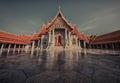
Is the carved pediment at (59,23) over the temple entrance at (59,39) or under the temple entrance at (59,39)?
over

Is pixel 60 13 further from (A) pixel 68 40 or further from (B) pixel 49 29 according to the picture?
(A) pixel 68 40

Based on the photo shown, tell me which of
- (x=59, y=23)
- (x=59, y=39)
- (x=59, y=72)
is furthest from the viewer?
(x=59, y=39)

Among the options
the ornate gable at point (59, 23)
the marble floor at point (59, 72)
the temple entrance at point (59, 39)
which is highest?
the ornate gable at point (59, 23)

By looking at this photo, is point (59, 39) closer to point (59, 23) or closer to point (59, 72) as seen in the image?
point (59, 23)

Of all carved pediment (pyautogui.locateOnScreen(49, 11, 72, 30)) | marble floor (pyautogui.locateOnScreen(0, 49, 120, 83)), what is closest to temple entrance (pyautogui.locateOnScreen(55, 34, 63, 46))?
carved pediment (pyautogui.locateOnScreen(49, 11, 72, 30))

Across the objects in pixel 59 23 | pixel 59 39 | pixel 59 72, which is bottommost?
pixel 59 72

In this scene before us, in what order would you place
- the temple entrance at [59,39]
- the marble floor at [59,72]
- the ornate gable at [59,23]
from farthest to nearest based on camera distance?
the temple entrance at [59,39] < the ornate gable at [59,23] < the marble floor at [59,72]

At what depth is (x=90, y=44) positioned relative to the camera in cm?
2919

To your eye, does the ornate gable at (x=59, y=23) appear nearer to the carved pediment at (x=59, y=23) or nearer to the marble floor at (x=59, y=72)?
the carved pediment at (x=59, y=23)

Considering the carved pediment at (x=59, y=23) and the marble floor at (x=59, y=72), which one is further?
the carved pediment at (x=59, y=23)

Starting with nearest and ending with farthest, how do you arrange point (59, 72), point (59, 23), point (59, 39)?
point (59, 72)
point (59, 23)
point (59, 39)

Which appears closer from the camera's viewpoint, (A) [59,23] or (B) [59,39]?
(A) [59,23]

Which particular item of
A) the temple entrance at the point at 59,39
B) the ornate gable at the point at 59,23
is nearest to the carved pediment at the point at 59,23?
the ornate gable at the point at 59,23

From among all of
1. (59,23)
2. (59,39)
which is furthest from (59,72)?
(59,39)
